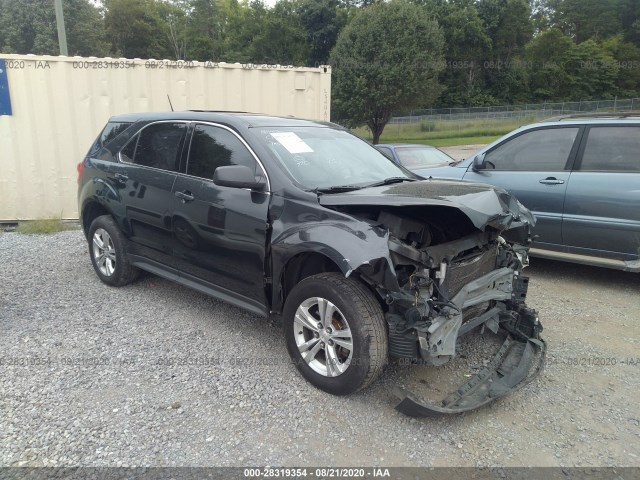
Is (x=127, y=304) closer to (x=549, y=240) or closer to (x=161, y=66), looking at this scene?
(x=549, y=240)

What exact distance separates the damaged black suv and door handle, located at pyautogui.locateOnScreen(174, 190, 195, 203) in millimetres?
13

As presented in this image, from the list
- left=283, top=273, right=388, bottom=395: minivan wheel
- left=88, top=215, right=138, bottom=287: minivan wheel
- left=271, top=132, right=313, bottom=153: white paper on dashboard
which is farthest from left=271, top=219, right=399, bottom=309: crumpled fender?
left=88, top=215, right=138, bottom=287: minivan wheel

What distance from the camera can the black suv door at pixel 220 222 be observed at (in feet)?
11.7

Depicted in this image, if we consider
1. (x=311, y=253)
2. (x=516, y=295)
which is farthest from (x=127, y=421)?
(x=516, y=295)

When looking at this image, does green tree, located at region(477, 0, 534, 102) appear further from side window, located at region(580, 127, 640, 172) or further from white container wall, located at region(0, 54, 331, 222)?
side window, located at region(580, 127, 640, 172)

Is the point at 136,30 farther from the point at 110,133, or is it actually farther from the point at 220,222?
the point at 220,222

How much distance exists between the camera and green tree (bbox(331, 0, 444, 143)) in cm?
3238

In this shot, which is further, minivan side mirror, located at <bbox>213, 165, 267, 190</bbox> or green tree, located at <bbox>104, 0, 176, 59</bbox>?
green tree, located at <bbox>104, 0, 176, 59</bbox>

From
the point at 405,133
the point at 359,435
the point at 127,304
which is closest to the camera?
the point at 359,435

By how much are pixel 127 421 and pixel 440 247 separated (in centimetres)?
223

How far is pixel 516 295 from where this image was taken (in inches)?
151

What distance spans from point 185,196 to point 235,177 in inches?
31.7

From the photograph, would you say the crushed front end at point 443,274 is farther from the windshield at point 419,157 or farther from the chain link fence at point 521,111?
the chain link fence at point 521,111

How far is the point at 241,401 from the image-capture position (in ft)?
10.3
